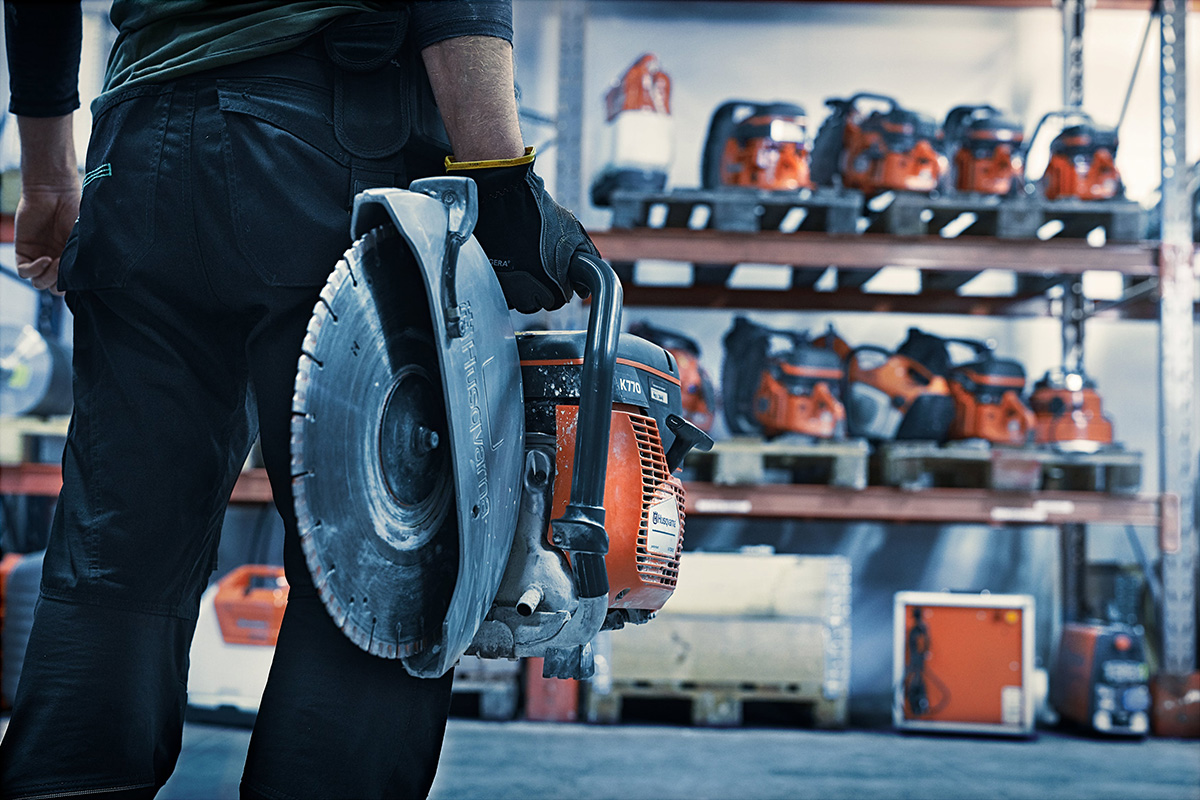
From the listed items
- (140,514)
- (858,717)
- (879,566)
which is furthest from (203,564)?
(879,566)

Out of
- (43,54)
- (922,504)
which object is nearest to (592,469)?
(43,54)

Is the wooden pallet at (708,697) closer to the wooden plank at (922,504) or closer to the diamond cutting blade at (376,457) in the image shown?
the wooden plank at (922,504)

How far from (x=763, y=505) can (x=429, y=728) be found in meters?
3.70

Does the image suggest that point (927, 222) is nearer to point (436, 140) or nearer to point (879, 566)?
point (879, 566)

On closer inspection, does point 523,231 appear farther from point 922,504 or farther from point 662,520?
point 922,504

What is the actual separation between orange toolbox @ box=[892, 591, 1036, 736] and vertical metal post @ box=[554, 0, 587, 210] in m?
2.55

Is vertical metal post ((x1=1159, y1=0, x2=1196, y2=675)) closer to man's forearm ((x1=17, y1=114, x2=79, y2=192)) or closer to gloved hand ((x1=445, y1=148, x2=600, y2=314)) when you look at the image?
gloved hand ((x1=445, y1=148, x2=600, y2=314))

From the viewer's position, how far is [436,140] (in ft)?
4.27

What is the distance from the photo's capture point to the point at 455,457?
43.5 inches

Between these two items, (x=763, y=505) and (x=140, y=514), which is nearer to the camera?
(x=140, y=514)

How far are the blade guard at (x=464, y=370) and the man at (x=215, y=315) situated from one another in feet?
0.34

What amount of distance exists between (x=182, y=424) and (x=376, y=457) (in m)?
0.30

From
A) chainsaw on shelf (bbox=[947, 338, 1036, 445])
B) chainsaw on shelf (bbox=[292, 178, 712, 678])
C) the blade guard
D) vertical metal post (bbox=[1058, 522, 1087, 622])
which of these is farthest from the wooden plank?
the blade guard

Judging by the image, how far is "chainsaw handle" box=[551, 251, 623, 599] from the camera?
1265mm
